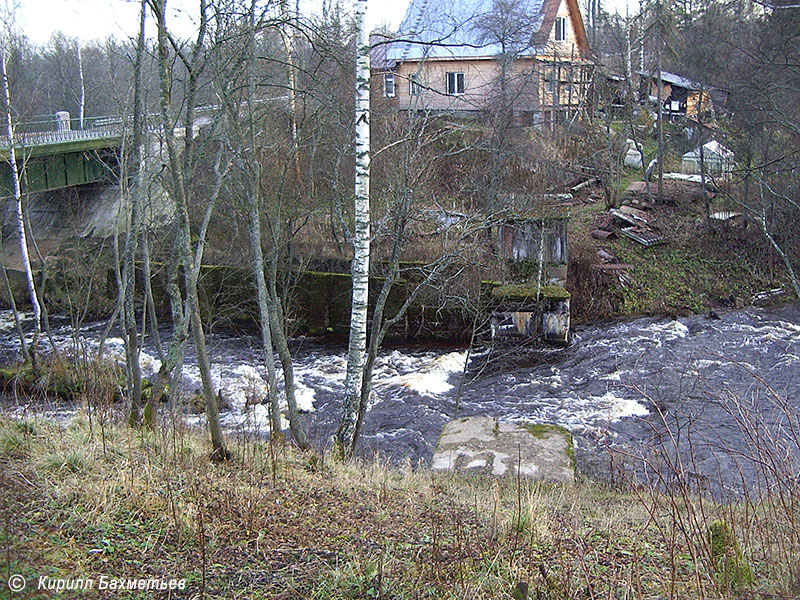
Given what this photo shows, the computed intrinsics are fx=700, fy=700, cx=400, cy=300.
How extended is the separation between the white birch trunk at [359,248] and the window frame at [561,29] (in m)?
25.9

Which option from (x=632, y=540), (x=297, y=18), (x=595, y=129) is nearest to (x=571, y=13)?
(x=595, y=129)

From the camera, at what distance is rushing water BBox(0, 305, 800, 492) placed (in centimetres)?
1148

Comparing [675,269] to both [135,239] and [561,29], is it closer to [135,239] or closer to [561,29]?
[135,239]

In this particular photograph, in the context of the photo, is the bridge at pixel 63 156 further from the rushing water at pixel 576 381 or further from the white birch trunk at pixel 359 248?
the white birch trunk at pixel 359 248

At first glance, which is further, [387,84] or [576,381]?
[387,84]

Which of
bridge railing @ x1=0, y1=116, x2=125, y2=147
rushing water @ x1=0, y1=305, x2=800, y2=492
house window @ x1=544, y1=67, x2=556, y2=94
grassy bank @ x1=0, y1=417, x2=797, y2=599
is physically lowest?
rushing water @ x1=0, y1=305, x2=800, y2=492

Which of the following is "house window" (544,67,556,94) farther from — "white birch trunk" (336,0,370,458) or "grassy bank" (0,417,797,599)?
"grassy bank" (0,417,797,599)

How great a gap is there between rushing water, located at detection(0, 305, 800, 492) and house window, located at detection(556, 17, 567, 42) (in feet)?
58.2

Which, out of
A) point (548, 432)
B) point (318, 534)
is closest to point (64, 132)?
point (548, 432)

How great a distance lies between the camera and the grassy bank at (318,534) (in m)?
4.04

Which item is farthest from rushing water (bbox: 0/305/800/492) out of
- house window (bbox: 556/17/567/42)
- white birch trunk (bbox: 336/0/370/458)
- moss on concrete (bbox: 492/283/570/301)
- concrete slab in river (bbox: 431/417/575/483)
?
house window (bbox: 556/17/567/42)

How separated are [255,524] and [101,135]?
1767 centimetres

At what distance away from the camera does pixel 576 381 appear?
47.8ft

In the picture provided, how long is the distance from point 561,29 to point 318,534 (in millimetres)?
30802
